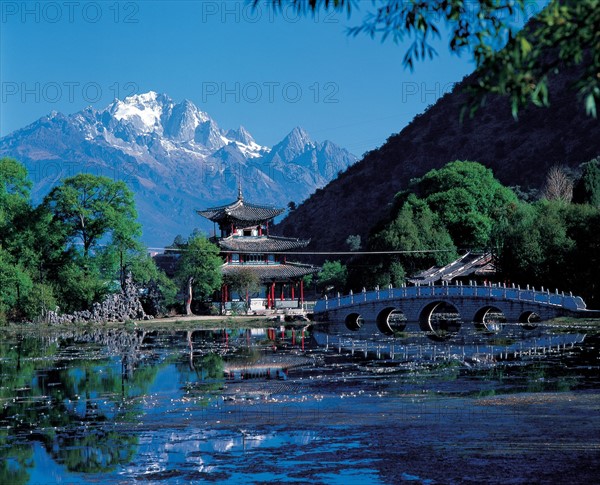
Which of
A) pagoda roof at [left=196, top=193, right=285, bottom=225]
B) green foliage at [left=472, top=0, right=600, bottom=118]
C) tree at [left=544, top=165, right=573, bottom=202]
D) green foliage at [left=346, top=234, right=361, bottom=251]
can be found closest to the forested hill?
green foliage at [left=346, top=234, right=361, bottom=251]

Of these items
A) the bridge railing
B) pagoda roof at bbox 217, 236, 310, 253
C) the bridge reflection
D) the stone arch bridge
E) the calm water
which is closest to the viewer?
the calm water

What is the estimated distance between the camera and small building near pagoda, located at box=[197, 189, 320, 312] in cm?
8181

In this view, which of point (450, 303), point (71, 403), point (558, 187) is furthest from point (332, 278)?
point (71, 403)

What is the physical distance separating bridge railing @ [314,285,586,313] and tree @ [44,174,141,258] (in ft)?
52.5

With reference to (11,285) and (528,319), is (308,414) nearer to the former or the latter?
(528,319)

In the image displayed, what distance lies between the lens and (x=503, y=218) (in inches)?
3049

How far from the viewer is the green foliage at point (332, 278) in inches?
3898

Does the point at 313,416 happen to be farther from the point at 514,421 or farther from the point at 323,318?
the point at 323,318

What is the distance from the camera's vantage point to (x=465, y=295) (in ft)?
212

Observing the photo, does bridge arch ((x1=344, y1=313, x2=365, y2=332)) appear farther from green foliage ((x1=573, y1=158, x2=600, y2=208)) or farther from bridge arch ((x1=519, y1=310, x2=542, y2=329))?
green foliage ((x1=573, y1=158, x2=600, y2=208))

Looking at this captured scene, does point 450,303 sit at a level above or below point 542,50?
above

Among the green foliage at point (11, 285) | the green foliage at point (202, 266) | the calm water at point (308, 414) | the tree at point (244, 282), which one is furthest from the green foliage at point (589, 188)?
the green foliage at point (11, 285)

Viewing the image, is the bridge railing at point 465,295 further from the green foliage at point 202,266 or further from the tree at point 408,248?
the tree at point 408,248

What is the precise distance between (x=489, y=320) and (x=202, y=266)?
886 inches
